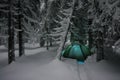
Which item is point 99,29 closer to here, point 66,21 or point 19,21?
point 66,21

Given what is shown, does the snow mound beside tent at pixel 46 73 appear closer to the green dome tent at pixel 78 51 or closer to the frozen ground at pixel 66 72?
the frozen ground at pixel 66 72

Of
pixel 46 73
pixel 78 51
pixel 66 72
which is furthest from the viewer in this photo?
pixel 78 51

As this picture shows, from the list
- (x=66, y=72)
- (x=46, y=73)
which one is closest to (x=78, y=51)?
(x=66, y=72)

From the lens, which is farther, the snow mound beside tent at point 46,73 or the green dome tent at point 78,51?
the green dome tent at point 78,51

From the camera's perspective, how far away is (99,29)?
12883 mm

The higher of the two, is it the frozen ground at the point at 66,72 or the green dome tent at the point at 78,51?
the green dome tent at the point at 78,51

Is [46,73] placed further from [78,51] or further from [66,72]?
[78,51]

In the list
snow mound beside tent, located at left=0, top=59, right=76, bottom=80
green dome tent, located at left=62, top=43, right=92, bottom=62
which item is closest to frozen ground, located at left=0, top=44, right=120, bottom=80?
snow mound beside tent, located at left=0, top=59, right=76, bottom=80

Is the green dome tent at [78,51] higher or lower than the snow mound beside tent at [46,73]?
higher

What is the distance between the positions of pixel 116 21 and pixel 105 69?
3.45m

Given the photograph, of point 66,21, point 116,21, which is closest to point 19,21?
point 66,21

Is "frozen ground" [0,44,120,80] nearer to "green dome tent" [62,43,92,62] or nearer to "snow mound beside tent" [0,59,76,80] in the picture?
"snow mound beside tent" [0,59,76,80]

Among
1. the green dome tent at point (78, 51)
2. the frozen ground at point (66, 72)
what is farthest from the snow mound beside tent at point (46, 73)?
the green dome tent at point (78, 51)

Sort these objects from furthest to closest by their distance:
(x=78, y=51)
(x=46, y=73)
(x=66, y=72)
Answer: (x=78, y=51)
(x=46, y=73)
(x=66, y=72)
